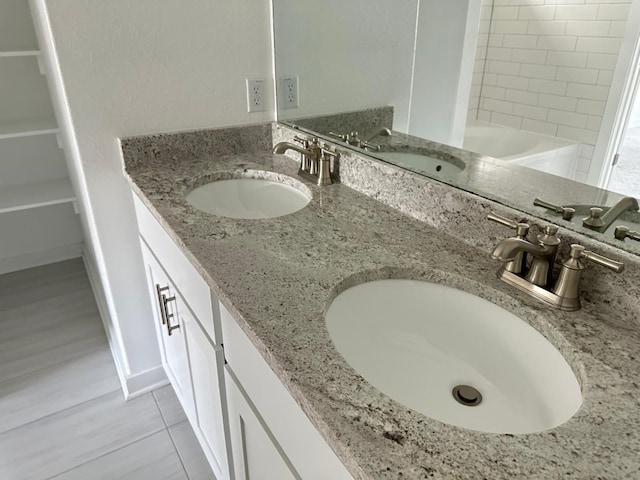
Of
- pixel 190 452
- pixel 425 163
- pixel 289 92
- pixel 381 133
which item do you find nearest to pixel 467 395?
pixel 425 163

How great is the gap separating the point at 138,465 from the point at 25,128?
1512mm

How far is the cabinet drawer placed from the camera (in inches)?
41.7

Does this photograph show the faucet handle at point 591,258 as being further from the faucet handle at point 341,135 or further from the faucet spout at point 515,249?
the faucet handle at point 341,135

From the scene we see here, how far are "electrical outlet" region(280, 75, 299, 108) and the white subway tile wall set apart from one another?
33.5 inches

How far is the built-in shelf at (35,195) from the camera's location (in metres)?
2.12

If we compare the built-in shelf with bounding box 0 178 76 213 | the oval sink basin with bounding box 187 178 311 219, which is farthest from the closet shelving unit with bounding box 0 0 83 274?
the oval sink basin with bounding box 187 178 311 219

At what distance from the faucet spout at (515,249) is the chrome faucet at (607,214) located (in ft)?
0.29

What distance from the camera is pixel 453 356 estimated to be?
0.87 metres

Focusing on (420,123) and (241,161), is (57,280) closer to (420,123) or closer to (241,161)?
(241,161)

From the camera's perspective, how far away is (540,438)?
1.87 feet

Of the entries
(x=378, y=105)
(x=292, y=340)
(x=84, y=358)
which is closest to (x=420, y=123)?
(x=378, y=105)

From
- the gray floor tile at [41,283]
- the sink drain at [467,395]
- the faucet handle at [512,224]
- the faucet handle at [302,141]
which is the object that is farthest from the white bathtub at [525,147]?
the gray floor tile at [41,283]

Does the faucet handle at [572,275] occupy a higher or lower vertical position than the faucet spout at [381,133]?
lower

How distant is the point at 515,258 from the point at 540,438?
1.26 feet
